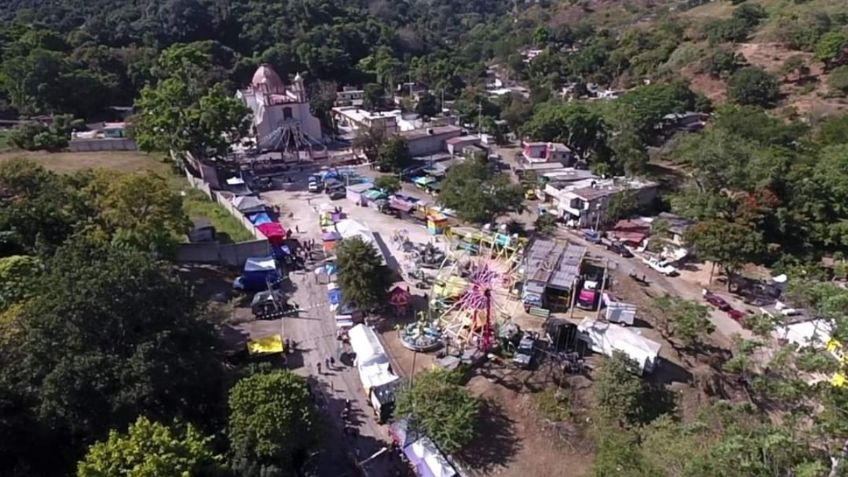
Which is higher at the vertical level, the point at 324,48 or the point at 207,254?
the point at 324,48

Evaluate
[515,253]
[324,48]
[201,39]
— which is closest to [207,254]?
[515,253]

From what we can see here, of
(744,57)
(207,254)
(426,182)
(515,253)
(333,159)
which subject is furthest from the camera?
(744,57)

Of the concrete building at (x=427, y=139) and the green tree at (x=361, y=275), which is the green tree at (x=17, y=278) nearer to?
the green tree at (x=361, y=275)

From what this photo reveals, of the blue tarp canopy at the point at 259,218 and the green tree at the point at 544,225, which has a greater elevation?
the blue tarp canopy at the point at 259,218

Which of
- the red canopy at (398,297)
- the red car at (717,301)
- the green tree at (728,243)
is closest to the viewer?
the red canopy at (398,297)

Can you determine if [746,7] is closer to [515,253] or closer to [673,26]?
[673,26]

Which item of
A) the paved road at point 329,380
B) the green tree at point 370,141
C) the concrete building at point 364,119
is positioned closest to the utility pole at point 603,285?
the paved road at point 329,380

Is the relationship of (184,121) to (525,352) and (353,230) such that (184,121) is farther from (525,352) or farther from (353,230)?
(525,352)
